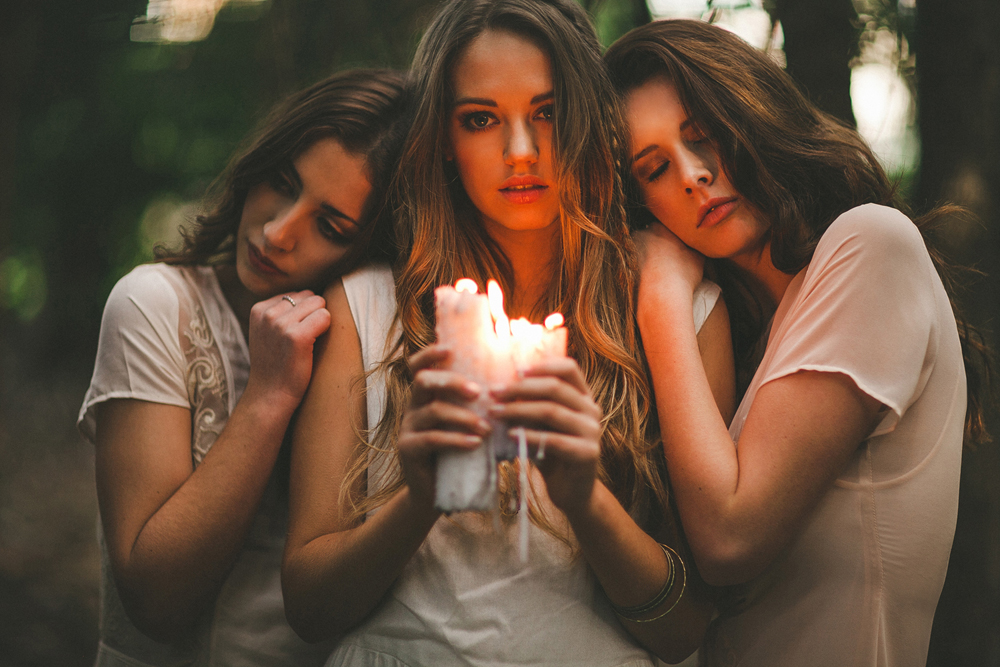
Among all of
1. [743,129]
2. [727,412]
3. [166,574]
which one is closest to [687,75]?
[743,129]

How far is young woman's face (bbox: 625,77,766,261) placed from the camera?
1736 millimetres

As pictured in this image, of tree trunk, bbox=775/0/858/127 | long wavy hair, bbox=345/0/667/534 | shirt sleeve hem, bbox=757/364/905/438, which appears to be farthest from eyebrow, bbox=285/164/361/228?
tree trunk, bbox=775/0/858/127

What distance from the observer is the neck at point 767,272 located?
1.84m

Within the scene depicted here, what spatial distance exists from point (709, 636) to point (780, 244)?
1.12 meters

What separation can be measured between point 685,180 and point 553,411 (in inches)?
39.6

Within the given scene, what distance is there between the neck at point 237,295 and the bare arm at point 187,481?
0.33 m

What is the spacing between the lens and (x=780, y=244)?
174 cm

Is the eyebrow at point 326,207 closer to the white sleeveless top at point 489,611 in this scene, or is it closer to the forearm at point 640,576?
the white sleeveless top at point 489,611

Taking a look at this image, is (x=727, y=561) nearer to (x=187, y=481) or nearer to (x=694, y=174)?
(x=694, y=174)

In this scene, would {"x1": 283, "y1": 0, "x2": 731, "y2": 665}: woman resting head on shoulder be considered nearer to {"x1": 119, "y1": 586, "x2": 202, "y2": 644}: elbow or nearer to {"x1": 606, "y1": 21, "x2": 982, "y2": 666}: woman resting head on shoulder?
{"x1": 606, "y1": 21, "x2": 982, "y2": 666}: woman resting head on shoulder

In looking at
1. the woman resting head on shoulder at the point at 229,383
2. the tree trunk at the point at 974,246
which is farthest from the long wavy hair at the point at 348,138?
the tree trunk at the point at 974,246

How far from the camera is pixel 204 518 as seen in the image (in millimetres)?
1671

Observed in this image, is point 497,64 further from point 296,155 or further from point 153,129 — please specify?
point 153,129

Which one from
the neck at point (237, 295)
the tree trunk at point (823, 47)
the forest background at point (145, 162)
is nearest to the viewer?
the neck at point (237, 295)
